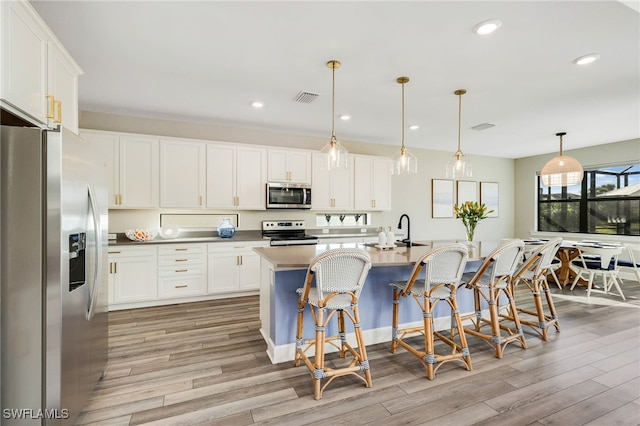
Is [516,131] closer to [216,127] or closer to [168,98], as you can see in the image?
[216,127]

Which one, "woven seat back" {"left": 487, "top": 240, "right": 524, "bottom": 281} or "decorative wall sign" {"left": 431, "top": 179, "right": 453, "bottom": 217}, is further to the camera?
"decorative wall sign" {"left": 431, "top": 179, "right": 453, "bottom": 217}

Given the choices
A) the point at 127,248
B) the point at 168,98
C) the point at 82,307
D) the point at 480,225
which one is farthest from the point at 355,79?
the point at 480,225

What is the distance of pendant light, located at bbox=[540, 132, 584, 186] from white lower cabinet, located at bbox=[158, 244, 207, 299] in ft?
18.0

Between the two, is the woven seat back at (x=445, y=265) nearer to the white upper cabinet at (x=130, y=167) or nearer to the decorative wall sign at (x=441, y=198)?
the white upper cabinet at (x=130, y=167)

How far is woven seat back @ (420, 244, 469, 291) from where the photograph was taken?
240cm

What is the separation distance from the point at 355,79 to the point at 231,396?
9.90 feet

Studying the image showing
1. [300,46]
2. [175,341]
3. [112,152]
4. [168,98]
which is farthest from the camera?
[112,152]

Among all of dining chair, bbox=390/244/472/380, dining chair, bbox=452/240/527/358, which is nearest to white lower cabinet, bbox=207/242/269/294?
dining chair, bbox=390/244/472/380

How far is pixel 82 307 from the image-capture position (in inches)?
73.3

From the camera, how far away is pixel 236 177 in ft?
15.7

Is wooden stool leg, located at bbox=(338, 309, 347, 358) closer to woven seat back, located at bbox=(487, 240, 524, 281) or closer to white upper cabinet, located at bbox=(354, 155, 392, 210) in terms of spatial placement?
woven seat back, located at bbox=(487, 240, 524, 281)

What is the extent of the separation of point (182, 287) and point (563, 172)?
A: 594cm

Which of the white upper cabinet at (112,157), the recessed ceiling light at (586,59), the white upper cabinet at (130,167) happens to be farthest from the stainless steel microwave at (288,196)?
the recessed ceiling light at (586,59)

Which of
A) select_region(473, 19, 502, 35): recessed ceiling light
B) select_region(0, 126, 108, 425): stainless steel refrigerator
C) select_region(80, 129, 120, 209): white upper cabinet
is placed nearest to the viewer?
select_region(0, 126, 108, 425): stainless steel refrigerator
